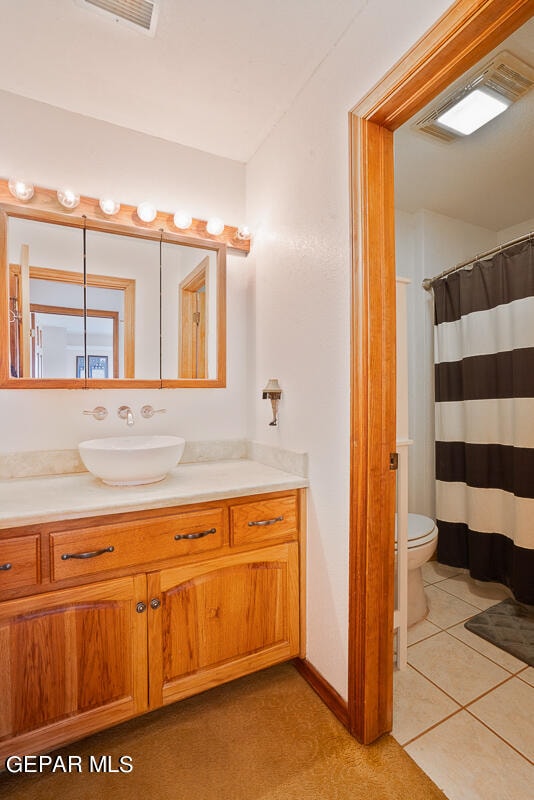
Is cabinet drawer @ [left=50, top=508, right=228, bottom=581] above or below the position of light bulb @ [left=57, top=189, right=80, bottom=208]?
below

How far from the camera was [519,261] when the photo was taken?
2.09 meters

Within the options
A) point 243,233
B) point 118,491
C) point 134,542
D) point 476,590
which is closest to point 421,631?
point 476,590

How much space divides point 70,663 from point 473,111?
2.65 metres

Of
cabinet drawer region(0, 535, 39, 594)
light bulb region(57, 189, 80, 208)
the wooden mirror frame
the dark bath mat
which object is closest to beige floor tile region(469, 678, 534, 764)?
the dark bath mat

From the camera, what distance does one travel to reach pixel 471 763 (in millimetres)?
1192

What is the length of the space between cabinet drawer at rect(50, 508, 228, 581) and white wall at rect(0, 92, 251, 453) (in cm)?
63

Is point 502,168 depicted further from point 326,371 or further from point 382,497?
point 382,497

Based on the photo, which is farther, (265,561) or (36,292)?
(36,292)

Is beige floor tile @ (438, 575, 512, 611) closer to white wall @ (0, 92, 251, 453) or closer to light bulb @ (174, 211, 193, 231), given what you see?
white wall @ (0, 92, 251, 453)

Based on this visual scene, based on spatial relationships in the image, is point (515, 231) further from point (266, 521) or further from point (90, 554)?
point (90, 554)

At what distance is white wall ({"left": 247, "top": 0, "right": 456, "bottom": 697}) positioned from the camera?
4.21 feet

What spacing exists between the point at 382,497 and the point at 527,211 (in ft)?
8.00

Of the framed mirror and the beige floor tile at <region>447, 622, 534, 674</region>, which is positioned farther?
the framed mirror

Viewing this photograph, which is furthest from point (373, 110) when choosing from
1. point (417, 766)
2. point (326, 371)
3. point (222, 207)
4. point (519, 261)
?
point (417, 766)
